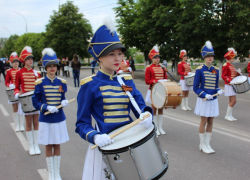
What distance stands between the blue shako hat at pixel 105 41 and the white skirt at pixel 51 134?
7.67ft

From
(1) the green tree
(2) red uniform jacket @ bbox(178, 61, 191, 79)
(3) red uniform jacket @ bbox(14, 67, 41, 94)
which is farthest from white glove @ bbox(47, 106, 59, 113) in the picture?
(1) the green tree

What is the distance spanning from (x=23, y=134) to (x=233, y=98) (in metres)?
6.46

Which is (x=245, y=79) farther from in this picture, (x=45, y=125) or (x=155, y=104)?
(x=45, y=125)

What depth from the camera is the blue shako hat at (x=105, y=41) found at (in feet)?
7.68

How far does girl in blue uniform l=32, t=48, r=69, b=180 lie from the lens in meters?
4.27

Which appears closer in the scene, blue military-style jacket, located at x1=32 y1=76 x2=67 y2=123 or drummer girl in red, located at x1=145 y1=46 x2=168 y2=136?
blue military-style jacket, located at x1=32 y1=76 x2=67 y2=123

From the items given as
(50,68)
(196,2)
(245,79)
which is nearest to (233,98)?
(245,79)

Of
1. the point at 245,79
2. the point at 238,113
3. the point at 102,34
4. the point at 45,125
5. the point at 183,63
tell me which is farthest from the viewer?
the point at 183,63

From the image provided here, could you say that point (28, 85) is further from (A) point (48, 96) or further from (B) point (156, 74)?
(B) point (156, 74)

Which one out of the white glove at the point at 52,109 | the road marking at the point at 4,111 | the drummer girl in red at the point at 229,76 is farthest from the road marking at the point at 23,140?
the drummer girl in red at the point at 229,76

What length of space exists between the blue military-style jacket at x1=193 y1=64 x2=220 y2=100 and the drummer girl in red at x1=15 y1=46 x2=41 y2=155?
137 inches

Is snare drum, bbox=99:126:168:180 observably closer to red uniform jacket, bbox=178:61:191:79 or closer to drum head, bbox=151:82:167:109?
drum head, bbox=151:82:167:109

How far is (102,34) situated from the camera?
2377mm

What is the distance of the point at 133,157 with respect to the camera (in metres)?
2.06
